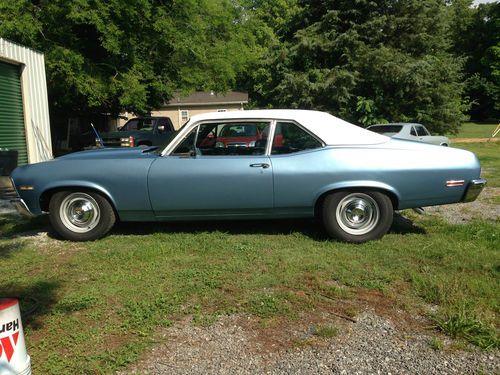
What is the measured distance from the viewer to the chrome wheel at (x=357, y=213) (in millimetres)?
5324

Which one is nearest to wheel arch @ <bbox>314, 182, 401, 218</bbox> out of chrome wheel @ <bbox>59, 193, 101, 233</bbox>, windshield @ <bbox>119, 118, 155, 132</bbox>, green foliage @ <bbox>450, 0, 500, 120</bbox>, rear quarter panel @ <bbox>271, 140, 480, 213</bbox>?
rear quarter panel @ <bbox>271, 140, 480, 213</bbox>

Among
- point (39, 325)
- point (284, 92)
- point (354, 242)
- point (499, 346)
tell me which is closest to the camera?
point (499, 346)

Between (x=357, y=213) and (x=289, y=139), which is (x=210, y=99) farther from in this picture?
(x=357, y=213)

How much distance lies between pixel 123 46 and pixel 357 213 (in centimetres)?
1266

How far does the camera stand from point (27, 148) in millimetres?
11711

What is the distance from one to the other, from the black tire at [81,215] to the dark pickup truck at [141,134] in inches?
365

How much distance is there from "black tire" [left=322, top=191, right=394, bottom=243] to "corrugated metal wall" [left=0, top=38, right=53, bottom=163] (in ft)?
29.2

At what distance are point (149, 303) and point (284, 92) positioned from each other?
73.5 feet

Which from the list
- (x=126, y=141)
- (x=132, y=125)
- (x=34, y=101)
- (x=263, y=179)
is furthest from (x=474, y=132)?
(x=263, y=179)

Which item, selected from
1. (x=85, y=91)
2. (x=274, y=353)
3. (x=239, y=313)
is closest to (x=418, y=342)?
(x=274, y=353)

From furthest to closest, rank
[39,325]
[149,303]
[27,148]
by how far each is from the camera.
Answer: [27,148]
[149,303]
[39,325]

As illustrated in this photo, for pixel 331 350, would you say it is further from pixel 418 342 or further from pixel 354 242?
pixel 354 242

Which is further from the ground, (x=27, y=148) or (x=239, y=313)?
(x=27, y=148)

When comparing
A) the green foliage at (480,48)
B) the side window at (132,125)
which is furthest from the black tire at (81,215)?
the green foliage at (480,48)
